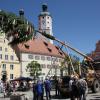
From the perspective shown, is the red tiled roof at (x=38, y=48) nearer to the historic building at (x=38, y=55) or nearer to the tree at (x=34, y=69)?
the historic building at (x=38, y=55)

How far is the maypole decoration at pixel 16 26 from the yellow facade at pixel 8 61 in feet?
183

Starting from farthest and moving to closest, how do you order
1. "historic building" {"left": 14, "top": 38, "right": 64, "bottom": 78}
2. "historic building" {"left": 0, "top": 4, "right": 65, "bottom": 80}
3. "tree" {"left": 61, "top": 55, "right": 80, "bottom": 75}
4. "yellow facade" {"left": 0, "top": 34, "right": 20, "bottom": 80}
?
1. "historic building" {"left": 14, "top": 38, "right": 64, "bottom": 78}
2. "historic building" {"left": 0, "top": 4, "right": 65, "bottom": 80}
3. "yellow facade" {"left": 0, "top": 34, "right": 20, "bottom": 80}
4. "tree" {"left": 61, "top": 55, "right": 80, "bottom": 75}

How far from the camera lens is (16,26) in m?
28.8

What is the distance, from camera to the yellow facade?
8644cm

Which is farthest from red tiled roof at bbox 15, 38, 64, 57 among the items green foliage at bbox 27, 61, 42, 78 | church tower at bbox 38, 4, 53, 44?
church tower at bbox 38, 4, 53, 44

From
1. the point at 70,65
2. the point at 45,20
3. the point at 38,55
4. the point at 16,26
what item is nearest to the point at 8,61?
the point at 38,55

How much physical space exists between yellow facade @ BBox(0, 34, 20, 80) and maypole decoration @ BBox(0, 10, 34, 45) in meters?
55.9

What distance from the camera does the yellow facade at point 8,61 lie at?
86438 mm

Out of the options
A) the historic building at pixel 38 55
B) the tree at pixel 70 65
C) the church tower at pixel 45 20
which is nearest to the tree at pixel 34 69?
the historic building at pixel 38 55

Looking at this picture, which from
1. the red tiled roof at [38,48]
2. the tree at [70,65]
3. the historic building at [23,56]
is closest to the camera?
the tree at [70,65]

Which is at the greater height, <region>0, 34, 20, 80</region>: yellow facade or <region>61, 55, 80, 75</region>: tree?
<region>0, 34, 20, 80</region>: yellow facade

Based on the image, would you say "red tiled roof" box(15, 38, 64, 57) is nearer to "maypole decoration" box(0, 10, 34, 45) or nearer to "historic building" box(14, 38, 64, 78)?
"historic building" box(14, 38, 64, 78)

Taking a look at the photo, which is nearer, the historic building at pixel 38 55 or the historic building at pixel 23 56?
the historic building at pixel 23 56

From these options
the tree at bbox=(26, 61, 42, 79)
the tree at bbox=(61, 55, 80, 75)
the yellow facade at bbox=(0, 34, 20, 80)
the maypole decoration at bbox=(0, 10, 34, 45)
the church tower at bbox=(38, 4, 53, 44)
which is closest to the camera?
the maypole decoration at bbox=(0, 10, 34, 45)
